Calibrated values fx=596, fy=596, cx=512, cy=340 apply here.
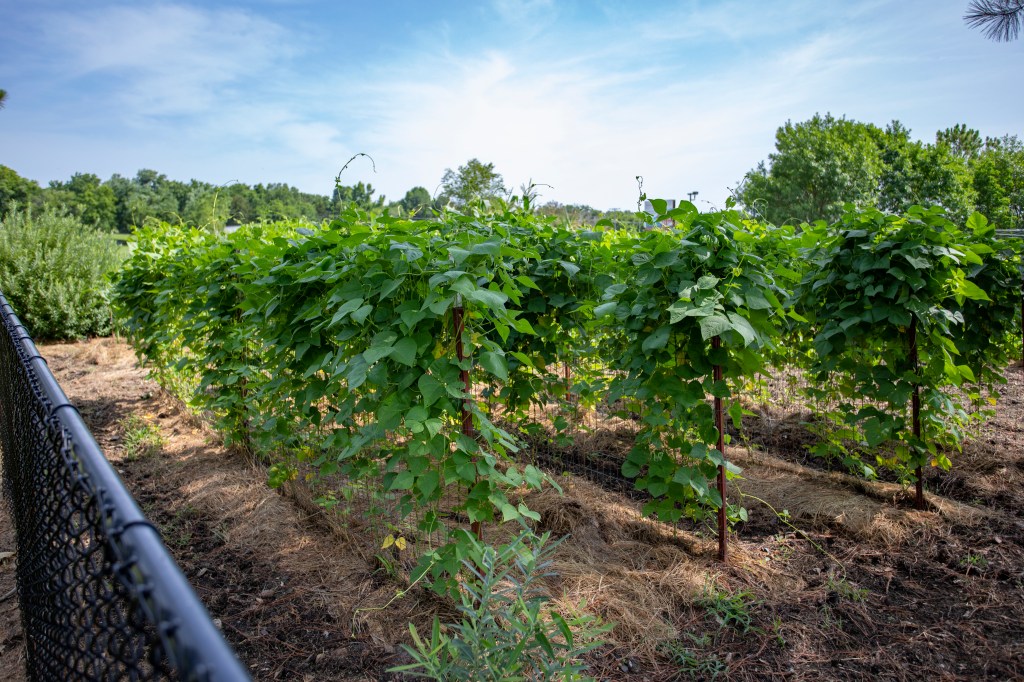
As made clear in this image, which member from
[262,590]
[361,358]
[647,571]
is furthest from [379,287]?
[647,571]

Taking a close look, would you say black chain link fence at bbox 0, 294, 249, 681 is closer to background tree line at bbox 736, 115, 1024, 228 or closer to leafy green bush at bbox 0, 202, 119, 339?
leafy green bush at bbox 0, 202, 119, 339

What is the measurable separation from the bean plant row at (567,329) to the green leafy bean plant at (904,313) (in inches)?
0.5

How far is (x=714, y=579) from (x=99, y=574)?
2639 mm

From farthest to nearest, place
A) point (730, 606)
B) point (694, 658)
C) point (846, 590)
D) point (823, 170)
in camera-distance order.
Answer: point (823, 170) → point (846, 590) → point (730, 606) → point (694, 658)

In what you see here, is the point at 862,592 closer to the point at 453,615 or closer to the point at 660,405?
the point at 660,405

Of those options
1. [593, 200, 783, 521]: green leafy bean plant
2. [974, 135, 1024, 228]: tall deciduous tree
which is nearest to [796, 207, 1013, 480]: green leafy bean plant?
[593, 200, 783, 521]: green leafy bean plant

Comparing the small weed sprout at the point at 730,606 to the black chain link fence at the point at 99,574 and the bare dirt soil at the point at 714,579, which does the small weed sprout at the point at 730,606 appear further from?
the black chain link fence at the point at 99,574

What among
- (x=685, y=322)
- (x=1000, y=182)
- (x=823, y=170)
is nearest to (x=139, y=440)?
(x=685, y=322)

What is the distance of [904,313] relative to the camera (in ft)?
10.6

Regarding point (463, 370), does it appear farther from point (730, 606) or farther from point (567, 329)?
point (730, 606)

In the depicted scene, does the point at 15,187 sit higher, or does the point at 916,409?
the point at 15,187

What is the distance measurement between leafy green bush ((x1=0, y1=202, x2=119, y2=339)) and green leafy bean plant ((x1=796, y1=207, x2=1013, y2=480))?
35.9ft

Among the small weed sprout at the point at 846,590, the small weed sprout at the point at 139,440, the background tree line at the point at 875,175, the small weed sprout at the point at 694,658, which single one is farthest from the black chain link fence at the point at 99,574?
the background tree line at the point at 875,175

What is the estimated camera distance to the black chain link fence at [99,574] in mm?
551
